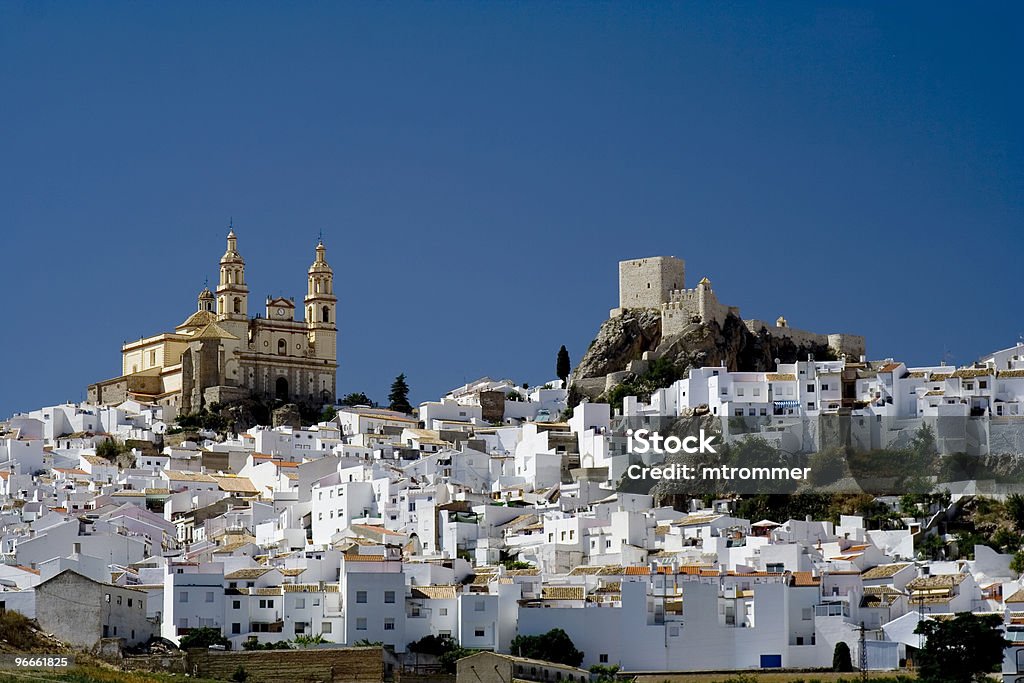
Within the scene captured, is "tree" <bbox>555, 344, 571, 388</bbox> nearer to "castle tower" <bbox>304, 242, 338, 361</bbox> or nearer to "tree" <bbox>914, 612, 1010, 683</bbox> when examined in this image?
"castle tower" <bbox>304, 242, 338, 361</bbox>

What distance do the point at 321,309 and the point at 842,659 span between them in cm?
4722

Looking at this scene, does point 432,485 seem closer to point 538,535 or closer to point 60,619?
point 538,535

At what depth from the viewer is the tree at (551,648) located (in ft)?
158

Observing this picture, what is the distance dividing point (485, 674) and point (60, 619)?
8.85 m

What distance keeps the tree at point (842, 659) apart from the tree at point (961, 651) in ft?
5.21

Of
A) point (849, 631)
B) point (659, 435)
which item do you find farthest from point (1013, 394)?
point (849, 631)

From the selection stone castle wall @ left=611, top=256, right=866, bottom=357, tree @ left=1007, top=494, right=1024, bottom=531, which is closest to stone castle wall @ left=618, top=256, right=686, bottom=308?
stone castle wall @ left=611, top=256, right=866, bottom=357

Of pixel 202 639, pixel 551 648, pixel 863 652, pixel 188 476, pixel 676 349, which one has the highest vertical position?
pixel 676 349

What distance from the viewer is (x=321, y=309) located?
9312cm

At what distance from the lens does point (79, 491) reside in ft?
222

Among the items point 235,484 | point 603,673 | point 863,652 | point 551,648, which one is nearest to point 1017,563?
point 863,652

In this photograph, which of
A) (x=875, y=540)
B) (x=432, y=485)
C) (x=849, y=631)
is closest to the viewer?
(x=849, y=631)

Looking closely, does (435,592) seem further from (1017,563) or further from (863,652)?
(1017,563)

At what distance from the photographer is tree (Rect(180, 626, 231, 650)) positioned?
159 ft
